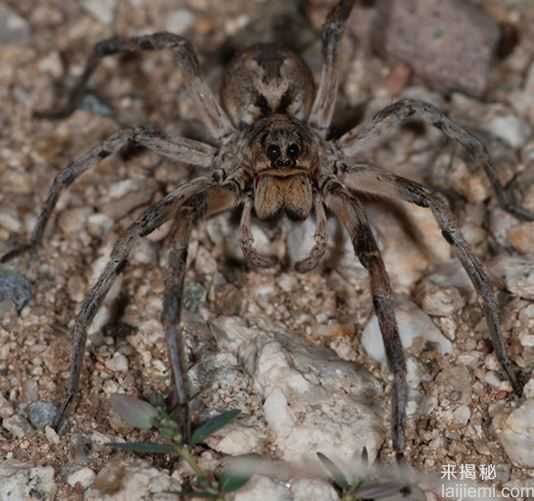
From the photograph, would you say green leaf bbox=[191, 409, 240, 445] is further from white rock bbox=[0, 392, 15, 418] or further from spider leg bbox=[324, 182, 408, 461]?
white rock bbox=[0, 392, 15, 418]

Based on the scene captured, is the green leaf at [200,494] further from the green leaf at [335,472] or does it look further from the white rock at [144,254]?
the white rock at [144,254]

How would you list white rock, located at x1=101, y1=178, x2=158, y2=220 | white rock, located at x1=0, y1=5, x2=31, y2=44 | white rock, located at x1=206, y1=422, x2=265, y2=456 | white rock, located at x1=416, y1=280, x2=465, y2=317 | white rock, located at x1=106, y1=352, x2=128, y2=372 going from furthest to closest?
white rock, located at x1=0, y1=5, x2=31, y2=44
white rock, located at x1=101, y1=178, x2=158, y2=220
white rock, located at x1=416, y1=280, x2=465, y2=317
white rock, located at x1=106, y1=352, x2=128, y2=372
white rock, located at x1=206, y1=422, x2=265, y2=456

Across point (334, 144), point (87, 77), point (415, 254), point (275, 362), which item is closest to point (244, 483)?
point (275, 362)

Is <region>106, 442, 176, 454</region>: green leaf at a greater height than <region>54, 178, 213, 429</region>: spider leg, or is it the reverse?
<region>54, 178, 213, 429</region>: spider leg

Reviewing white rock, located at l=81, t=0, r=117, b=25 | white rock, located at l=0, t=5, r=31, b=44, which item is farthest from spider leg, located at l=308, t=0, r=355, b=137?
white rock, located at l=0, t=5, r=31, b=44

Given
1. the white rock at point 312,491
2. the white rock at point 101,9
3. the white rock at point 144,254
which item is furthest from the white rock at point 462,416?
the white rock at point 101,9

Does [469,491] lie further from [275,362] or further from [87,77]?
[87,77]
